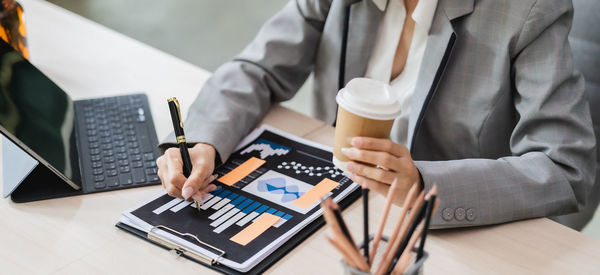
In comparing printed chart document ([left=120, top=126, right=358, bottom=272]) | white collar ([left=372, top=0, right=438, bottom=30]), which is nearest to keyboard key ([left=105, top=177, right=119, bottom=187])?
printed chart document ([left=120, top=126, right=358, bottom=272])

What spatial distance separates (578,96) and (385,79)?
1.52 ft

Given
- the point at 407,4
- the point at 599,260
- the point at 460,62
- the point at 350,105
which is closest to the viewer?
the point at 350,105

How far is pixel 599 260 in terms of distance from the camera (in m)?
1.03

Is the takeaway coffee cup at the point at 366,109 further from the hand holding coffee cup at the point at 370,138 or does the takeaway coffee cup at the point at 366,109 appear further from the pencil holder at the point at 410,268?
the pencil holder at the point at 410,268

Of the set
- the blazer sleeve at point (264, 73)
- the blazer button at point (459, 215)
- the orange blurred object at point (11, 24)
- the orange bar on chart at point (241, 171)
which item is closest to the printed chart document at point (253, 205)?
the orange bar on chart at point (241, 171)

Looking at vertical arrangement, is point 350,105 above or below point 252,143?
above

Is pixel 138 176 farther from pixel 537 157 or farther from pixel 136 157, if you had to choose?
pixel 537 157

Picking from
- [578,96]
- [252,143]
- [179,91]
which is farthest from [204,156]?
[578,96]

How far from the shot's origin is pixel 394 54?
1.48m

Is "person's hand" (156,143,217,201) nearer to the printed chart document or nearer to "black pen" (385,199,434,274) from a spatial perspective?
the printed chart document

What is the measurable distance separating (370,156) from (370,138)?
1.4 inches

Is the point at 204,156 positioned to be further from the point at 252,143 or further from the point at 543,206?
the point at 543,206

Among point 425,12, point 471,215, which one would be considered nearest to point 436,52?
point 425,12

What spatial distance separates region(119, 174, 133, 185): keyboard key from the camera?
47.6 inches
